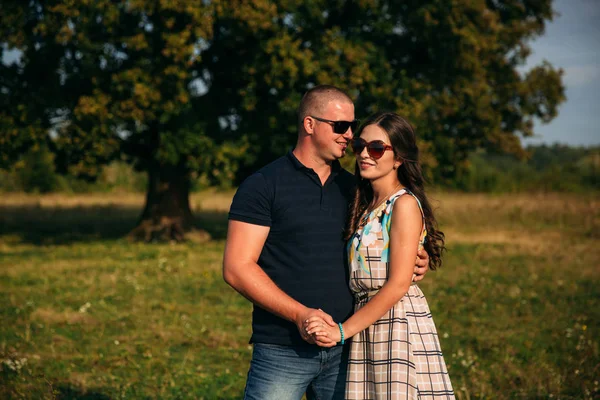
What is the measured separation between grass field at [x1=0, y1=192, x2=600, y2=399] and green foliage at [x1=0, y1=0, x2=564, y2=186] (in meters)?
2.92

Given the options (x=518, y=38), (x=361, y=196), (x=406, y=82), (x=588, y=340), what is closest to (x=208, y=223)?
(x=406, y=82)

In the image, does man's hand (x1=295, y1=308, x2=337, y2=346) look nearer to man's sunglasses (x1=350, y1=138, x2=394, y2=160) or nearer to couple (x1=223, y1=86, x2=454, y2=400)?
couple (x1=223, y1=86, x2=454, y2=400)

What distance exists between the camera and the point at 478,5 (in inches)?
763

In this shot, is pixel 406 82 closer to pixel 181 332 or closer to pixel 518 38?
pixel 518 38

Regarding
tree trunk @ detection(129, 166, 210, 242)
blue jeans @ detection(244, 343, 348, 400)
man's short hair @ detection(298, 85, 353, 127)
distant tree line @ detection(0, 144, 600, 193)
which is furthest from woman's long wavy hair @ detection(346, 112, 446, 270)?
distant tree line @ detection(0, 144, 600, 193)

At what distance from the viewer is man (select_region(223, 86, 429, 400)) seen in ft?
11.7

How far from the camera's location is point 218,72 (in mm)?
20500

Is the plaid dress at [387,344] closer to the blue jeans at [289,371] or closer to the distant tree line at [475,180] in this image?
the blue jeans at [289,371]

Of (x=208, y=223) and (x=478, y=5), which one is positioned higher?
(x=478, y=5)

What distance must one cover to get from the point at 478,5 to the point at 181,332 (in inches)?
544

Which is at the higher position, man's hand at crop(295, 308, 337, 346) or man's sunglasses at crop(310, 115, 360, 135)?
man's sunglasses at crop(310, 115, 360, 135)

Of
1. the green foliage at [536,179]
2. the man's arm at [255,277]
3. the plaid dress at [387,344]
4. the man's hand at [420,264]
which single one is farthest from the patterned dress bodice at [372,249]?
the green foliage at [536,179]

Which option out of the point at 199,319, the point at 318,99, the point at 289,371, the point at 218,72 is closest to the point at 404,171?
the point at 318,99

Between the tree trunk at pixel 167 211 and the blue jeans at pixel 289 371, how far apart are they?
58.5ft
